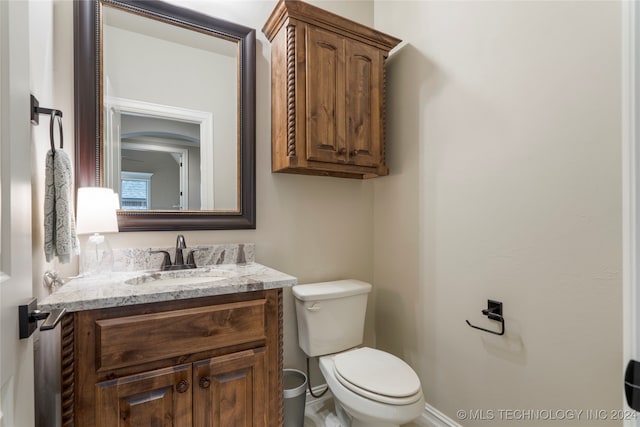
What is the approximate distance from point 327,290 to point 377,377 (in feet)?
1.63

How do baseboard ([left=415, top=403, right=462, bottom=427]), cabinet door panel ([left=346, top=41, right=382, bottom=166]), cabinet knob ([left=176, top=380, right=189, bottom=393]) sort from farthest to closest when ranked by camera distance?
cabinet door panel ([left=346, top=41, right=382, bottom=166]) < baseboard ([left=415, top=403, right=462, bottom=427]) < cabinet knob ([left=176, top=380, right=189, bottom=393])

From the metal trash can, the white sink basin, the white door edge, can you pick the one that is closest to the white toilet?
the metal trash can

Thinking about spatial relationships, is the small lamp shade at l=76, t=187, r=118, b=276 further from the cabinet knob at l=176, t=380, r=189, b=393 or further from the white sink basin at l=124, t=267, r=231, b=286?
the cabinet knob at l=176, t=380, r=189, b=393

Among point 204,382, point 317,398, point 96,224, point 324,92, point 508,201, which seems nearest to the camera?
point 204,382

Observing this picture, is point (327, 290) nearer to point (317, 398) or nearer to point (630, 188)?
point (317, 398)

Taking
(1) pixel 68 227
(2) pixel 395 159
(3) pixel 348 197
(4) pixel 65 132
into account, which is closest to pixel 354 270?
(3) pixel 348 197

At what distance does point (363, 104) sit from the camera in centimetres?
176

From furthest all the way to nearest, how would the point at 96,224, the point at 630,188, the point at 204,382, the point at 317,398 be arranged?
the point at 317,398 < the point at 96,224 < the point at 204,382 < the point at 630,188

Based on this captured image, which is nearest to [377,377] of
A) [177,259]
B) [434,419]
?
[434,419]

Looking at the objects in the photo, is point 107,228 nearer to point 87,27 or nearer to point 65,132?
point 65,132

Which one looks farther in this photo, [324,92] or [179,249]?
[324,92]

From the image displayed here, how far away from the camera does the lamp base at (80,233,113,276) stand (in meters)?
1.30

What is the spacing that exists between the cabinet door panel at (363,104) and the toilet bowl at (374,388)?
1057mm

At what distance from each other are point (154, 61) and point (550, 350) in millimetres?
2197
